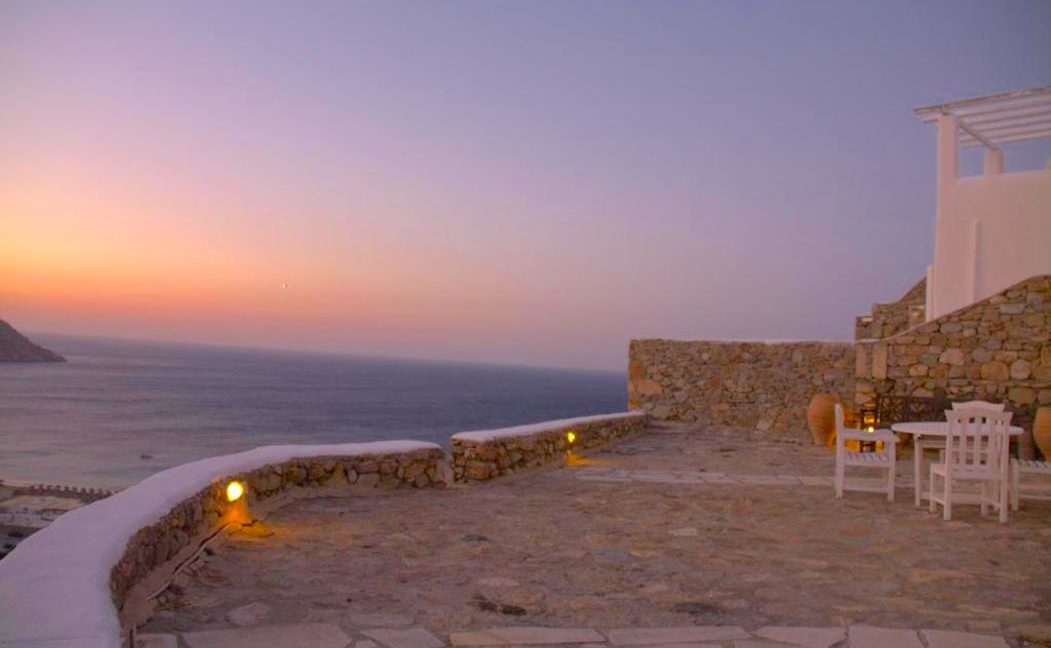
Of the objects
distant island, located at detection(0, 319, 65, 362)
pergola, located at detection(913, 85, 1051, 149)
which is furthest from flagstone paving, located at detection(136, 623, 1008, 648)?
distant island, located at detection(0, 319, 65, 362)

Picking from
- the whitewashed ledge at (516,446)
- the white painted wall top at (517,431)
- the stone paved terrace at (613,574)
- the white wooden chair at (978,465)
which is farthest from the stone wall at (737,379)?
the white wooden chair at (978,465)

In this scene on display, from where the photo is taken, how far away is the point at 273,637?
116 inches

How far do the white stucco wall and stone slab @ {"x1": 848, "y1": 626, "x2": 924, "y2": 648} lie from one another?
33.5 feet

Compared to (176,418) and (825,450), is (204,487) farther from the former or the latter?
(176,418)

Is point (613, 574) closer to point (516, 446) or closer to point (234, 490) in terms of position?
point (234, 490)

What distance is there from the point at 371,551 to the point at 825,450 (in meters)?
8.08

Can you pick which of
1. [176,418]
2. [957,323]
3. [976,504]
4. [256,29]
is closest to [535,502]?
[976,504]

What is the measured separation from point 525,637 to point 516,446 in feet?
14.8

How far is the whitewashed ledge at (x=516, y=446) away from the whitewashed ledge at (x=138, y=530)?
1.01 feet

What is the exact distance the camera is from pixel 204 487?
4.35 m

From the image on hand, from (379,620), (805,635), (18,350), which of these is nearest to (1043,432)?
(805,635)

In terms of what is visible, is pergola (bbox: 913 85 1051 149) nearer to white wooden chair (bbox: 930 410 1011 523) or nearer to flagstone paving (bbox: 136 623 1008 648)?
white wooden chair (bbox: 930 410 1011 523)

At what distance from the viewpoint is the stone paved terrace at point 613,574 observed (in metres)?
3.10

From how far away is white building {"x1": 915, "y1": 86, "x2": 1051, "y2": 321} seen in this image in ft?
37.0
